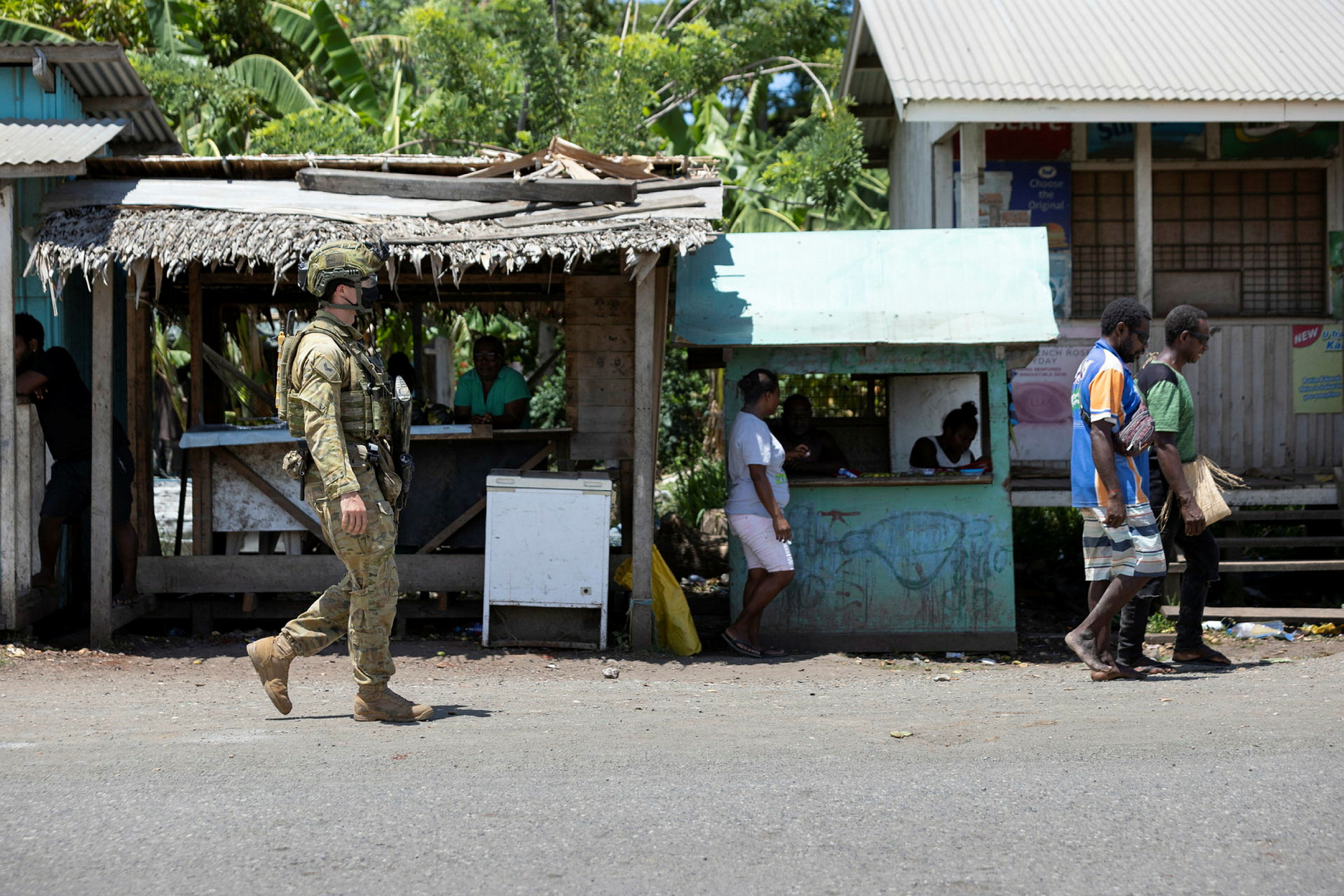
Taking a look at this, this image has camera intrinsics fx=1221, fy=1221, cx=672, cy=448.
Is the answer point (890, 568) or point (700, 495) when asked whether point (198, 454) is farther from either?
point (700, 495)

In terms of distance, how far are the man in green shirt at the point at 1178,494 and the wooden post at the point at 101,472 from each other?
5.85m

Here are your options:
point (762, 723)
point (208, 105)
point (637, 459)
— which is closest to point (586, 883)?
point (762, 723)

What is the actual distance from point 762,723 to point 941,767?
42.6 inches

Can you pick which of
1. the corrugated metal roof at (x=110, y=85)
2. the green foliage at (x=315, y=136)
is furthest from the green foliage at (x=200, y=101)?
the corrugated metal roof at (x=110, y=85)

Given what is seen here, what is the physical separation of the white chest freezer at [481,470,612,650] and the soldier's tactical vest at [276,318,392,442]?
7.57 ft

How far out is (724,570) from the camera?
1127 cm

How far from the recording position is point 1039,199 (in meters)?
9.80

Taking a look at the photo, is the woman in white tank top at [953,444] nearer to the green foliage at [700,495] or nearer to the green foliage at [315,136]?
the green foliage at [700,495]

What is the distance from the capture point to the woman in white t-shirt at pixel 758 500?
7262mm

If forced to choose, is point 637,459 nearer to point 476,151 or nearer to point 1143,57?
point 1143,57

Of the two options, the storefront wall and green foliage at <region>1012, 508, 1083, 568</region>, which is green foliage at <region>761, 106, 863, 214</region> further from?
green foliage at <region>1012, 508, 1083, 568</region>

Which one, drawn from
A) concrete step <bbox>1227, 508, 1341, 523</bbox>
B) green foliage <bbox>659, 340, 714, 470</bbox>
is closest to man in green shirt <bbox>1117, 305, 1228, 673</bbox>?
concrete step <bbox>1227, 508, 1341, 523</bbox>

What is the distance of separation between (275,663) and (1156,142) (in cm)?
797

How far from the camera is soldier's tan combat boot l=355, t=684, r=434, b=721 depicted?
17.1 ft
